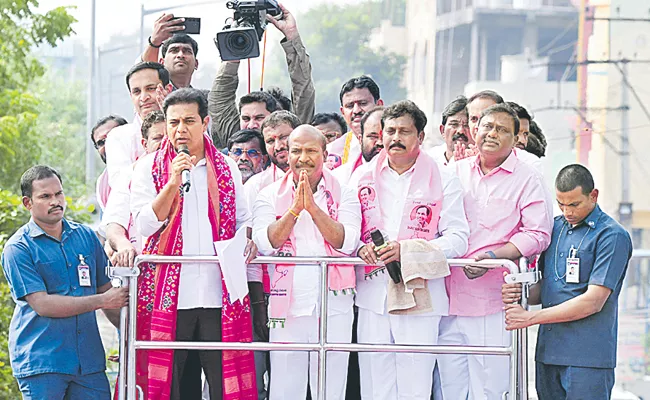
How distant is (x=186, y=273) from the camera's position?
16.5ft

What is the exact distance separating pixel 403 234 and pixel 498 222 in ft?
1.72

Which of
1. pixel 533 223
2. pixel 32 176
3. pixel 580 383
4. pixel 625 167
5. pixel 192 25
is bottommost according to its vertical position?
pixel 580 383

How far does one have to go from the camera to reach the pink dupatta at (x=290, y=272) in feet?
17.2

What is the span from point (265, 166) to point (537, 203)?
5.67ft

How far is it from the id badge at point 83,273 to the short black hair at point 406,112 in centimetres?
180

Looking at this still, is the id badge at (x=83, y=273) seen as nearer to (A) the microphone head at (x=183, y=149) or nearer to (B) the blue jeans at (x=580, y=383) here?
(A) the microphone head at (x=183, y=149)

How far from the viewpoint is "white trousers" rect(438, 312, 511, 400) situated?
5273mm

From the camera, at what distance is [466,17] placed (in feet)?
133

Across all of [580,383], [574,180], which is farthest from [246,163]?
[580,383]

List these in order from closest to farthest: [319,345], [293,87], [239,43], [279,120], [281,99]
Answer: [319,345]
[279,120]
[239,43]
[293,87]
[281,99]

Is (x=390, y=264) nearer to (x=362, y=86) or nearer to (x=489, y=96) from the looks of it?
(x=489, y=96)

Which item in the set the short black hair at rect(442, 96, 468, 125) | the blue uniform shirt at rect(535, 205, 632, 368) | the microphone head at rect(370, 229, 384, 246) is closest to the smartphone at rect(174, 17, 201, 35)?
the short black hair at rect(442, 96, 468, 125)

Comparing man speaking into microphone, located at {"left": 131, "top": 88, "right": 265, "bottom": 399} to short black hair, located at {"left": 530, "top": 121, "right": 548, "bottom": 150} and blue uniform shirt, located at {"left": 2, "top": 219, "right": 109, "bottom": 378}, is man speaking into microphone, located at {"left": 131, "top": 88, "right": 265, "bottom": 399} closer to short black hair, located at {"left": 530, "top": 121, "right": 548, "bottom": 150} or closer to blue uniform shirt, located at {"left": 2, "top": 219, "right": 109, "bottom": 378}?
blue uniform shirt, located at {"left": 2, "top": 219, "right": 109, "bottom": 378}

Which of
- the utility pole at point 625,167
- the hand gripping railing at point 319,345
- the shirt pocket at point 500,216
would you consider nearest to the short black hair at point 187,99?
the hand gripping railing at point 319,345
